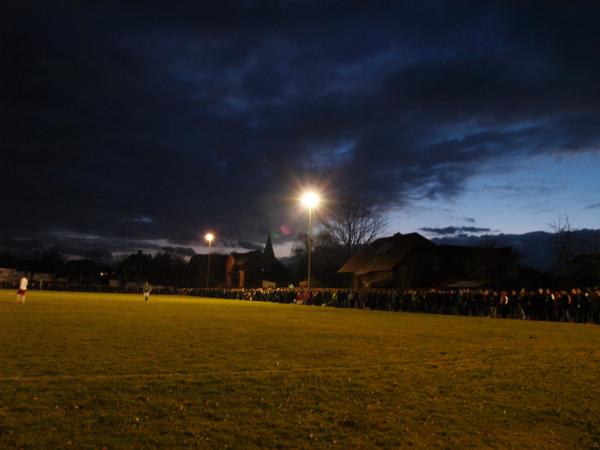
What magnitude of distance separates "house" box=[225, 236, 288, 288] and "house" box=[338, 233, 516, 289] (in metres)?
49.9

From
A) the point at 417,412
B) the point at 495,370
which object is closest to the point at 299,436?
the point at 417,412

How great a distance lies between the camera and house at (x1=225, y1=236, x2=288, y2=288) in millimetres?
111812

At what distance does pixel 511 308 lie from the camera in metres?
30.0

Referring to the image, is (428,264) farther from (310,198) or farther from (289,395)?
(289,395)

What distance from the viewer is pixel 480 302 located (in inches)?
1244

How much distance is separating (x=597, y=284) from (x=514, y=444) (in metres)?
46.4

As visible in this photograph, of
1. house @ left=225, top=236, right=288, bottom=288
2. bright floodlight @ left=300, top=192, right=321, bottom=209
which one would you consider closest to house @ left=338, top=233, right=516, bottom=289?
bright floodlight @ left=300, top=192, right=321, bottom=209

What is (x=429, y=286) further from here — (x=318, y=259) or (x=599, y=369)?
(x=599, y=369)

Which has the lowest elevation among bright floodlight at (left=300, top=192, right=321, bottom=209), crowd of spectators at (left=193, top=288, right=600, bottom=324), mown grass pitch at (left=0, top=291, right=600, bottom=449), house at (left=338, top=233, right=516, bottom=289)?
mown grass pitch at (left=0, top=291, right=600, bottom=449)

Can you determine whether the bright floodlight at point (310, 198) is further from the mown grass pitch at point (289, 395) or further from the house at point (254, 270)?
the house at point (254, 270)

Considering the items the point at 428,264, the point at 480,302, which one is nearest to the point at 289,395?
the point at 480,302

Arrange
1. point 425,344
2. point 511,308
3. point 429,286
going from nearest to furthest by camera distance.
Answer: point 425,344 → point 511,308 → point 429,286

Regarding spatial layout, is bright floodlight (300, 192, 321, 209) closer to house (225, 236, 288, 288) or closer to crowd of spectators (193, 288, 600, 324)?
crowd of spectators (193, 288, 600, 324)

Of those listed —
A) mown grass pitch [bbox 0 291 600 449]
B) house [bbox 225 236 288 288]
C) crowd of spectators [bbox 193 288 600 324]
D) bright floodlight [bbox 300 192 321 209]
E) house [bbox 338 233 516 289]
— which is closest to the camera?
mown grass pitch [bbox 0 291 600 449]
